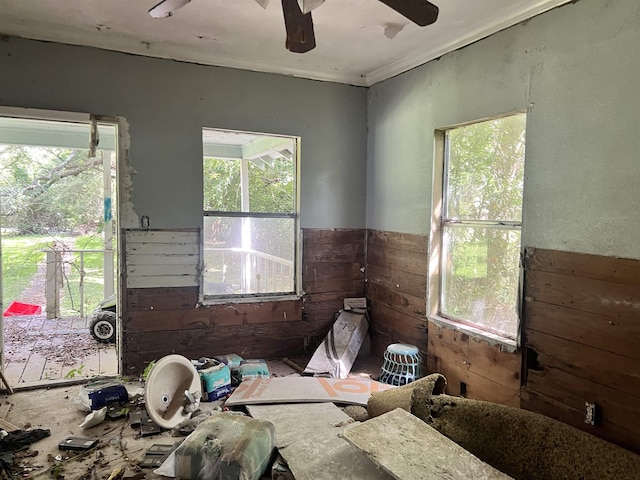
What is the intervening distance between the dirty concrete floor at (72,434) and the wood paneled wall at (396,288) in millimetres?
1653

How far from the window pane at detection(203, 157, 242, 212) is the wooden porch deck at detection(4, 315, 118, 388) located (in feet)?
5.45

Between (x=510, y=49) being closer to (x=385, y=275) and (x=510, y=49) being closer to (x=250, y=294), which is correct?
(x=385, y=275)

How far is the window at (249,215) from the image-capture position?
12.4 ft

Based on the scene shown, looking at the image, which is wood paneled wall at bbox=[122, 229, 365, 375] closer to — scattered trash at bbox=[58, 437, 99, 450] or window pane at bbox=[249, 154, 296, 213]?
window pane at bbox=[249, 154, 296, 213]

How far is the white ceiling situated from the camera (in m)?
2.71

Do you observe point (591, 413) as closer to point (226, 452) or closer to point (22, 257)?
point (226, 452)

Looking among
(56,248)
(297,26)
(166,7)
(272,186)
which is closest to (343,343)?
(272,186)

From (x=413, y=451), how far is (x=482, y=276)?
138cm

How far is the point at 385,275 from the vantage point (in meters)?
4.00

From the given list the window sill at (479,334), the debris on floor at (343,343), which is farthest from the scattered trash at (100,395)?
the window sill at (479,334)

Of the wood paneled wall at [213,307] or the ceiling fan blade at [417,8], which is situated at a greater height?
the ceiling fan blade at [417,8]

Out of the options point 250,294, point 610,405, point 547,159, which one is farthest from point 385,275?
point 610,405

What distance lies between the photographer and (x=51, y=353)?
14.0ft

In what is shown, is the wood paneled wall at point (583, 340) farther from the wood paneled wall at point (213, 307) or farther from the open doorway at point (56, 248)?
the open doorway at point (56, 248)
